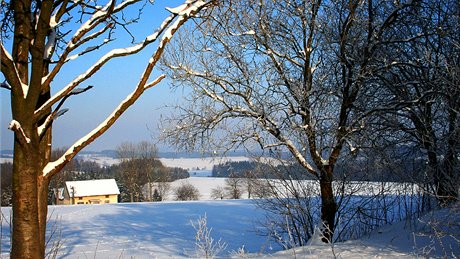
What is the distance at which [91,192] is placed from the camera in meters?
42.4

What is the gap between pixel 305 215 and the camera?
9.12m

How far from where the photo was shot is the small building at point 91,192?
41688 millimetres

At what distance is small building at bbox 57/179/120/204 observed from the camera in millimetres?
41688

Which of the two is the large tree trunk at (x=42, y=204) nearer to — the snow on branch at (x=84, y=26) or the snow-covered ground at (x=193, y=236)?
the snow on branch at (x=84, y=26)

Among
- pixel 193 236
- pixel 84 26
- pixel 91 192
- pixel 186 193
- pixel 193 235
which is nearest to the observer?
pixel 84 26

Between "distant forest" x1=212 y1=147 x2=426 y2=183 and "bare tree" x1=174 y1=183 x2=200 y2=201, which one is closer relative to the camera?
"distant forest" x1=212 y1=147 x2=426 y2=183

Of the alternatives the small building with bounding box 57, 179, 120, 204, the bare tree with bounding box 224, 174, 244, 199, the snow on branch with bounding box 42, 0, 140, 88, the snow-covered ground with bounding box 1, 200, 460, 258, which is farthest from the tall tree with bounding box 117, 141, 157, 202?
the snow on branch with bounding box 42, 0, 140, 88

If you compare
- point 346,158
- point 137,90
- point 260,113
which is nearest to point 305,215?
→ point 346,158

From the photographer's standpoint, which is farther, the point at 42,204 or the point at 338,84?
the point at 338,84

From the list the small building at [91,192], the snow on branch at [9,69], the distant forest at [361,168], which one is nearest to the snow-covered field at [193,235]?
the distant forest at [361,168]

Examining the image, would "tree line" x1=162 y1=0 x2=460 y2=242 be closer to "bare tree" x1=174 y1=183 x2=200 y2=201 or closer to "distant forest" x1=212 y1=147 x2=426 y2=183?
"distant forest" x1=212 y1=147 x2=426 y2=183

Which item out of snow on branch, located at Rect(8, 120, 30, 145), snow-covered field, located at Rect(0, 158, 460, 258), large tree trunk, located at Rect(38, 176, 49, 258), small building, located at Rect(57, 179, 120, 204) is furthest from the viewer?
small building, located at Rect(57, 179, 120, 204)

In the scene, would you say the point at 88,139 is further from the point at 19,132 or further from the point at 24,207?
the point at 24,207

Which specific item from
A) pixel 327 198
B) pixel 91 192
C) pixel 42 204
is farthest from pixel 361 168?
pixel 91 192
